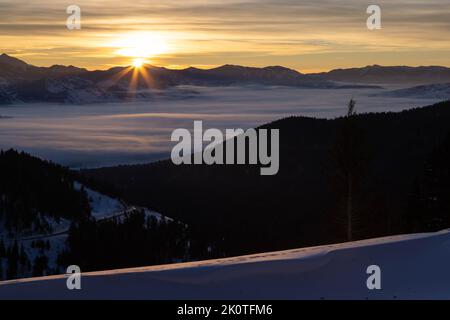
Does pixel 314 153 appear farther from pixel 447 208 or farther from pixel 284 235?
pixel 447 208

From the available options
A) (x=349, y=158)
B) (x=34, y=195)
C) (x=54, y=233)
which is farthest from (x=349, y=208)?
(x=34, y=195)

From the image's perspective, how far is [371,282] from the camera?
58.1 feet

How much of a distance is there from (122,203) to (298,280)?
14186 centimetres

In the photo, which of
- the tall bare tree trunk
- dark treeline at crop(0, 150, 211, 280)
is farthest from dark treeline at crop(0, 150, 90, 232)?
the tall bare tree trunk

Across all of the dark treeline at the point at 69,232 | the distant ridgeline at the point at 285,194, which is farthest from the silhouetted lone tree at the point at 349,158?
the dark treeline at the point at 69,232

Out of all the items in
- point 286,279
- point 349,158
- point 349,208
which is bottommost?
point 286,279

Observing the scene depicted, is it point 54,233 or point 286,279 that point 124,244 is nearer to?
point 54,233

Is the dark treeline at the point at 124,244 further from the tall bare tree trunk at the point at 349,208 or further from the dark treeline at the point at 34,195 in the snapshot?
the tall bare tree trunk at the point at 349,208

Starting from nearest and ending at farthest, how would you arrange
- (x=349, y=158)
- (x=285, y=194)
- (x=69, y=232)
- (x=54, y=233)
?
(x=349, y=158) < (x=69, y=232) < (x=54, y=233) < (x=285, y=194)

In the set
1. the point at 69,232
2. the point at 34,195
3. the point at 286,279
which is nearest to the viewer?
the point at 286,279

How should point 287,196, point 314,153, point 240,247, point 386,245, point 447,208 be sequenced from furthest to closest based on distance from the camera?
point 314,153, point 287,196, point 240,247, point 447,208, point 386,245

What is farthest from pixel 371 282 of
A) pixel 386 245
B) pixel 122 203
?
pixel 122 203

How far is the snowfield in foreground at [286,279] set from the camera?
682 inches

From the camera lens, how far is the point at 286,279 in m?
18.5
